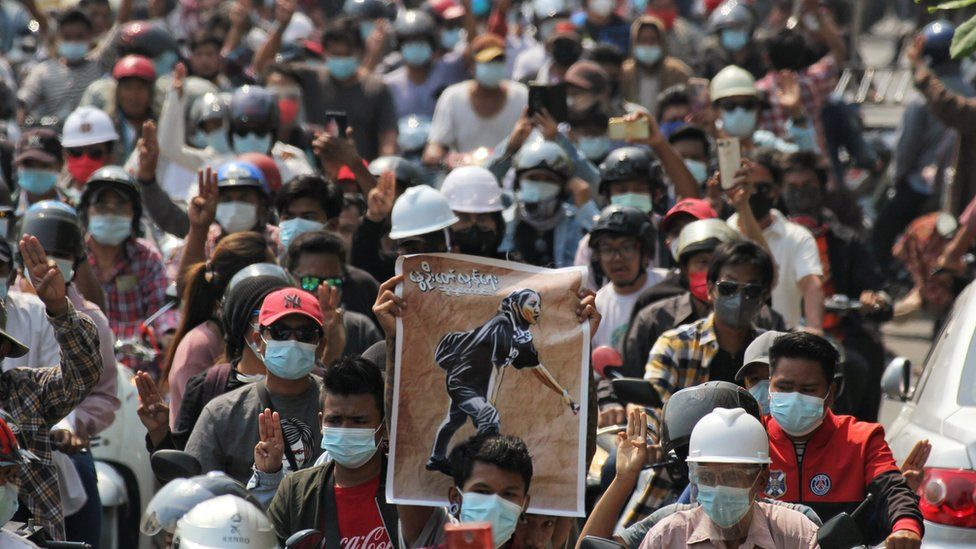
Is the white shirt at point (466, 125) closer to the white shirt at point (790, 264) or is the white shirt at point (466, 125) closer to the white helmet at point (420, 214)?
the white shirt at point (790, 264)

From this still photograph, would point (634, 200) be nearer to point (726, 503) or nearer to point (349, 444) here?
point (349, 444)

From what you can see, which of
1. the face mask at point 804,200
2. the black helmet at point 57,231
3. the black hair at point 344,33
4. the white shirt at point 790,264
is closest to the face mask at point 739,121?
the face mask at point 804,200

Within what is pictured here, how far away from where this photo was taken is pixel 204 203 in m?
10.5

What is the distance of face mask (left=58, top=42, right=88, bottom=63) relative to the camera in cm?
1689

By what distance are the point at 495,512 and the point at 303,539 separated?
2.04ft

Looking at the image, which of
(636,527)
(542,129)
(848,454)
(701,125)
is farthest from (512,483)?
(701,125)

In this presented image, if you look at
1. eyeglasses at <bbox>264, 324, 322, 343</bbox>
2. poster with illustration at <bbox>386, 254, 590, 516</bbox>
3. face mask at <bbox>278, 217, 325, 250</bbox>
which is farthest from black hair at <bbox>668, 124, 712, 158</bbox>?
poster with illustration at <bbox>386, 254, 590, 516</bbox>

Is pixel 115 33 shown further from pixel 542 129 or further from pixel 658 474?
pixel 658 474

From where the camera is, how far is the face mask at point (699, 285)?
30.9ft

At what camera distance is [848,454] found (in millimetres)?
7219

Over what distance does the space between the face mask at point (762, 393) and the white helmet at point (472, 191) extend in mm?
3242

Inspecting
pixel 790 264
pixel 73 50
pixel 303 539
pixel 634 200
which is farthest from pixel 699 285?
pixel 73 50

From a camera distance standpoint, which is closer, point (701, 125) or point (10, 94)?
point (701, 125)

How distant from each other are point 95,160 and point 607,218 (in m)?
4.24
